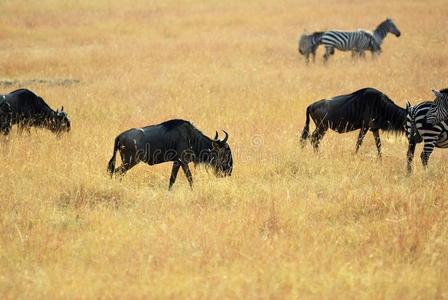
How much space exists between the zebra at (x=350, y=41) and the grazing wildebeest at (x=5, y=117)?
13248mm

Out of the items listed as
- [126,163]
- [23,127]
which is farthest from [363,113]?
[23,127]

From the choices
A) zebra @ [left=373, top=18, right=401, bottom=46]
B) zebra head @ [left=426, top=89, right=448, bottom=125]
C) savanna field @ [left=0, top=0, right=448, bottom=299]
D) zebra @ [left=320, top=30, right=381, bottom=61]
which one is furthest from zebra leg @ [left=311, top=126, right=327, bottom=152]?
zebra @ [left=373, top=18, right=401, bottom=46]

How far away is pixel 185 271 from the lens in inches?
211

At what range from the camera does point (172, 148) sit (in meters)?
8.23

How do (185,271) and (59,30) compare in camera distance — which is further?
(59,30)

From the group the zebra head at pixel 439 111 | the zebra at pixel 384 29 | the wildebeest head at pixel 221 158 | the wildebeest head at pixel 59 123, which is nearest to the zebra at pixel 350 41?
the zebra at pixel 384 29

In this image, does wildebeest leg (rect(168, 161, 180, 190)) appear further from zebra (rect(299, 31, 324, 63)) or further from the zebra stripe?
zebra (rect(299, 31, 324, 63))

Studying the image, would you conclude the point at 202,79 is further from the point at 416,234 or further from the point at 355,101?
the point at 416,234

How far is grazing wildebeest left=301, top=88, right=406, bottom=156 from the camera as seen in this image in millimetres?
9852

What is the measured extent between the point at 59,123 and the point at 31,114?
539mm

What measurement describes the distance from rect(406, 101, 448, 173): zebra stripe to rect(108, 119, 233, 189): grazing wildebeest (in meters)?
2.87

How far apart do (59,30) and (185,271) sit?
23.9m

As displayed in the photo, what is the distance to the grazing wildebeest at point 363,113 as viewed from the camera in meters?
9.85

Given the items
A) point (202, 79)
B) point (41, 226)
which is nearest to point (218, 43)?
point (202, 79)
